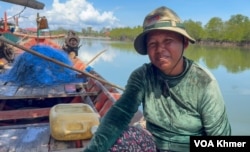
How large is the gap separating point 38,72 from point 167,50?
414 centimetres

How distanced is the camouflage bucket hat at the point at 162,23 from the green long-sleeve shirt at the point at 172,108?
20 cm

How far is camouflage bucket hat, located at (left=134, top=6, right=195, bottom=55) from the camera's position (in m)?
1.68

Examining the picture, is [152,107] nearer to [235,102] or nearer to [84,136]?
[84,136]

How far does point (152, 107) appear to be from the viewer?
179 centimetres

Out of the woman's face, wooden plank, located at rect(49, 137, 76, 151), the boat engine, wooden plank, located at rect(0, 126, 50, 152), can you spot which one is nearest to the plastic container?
wooden plank, located at rect(49, 137, 76, 151)

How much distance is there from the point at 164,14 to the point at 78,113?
1603 millimetres

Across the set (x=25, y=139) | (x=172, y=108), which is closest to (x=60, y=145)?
(x=25, y=139)

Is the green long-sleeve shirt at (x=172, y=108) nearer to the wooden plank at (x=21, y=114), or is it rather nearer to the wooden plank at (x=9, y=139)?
the wooden plank at (x=9, y=139)

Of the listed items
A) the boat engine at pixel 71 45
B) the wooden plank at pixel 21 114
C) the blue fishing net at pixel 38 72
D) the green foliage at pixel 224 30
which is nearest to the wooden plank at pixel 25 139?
the wooden plank at pixel 21 114

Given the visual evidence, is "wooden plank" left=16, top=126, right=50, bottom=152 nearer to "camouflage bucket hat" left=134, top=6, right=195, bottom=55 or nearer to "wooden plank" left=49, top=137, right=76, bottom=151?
"wooden plank" left=49, top=137, right=76, bottom=151

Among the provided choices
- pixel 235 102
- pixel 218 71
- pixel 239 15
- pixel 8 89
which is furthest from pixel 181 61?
pixel 239 15

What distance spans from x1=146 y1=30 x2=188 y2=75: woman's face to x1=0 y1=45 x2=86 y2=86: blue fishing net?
13.2 feet

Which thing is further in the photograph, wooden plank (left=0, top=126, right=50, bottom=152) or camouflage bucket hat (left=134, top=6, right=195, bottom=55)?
wooden plank (left=0, top=126, right=50, bottom=152)

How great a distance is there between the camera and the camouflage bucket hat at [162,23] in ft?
5.51
